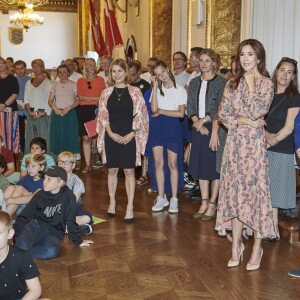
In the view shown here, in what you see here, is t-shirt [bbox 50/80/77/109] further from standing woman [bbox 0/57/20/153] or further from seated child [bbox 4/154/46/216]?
seated child [bbox 4/154/46/216]

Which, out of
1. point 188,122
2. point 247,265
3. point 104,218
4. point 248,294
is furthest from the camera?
point 188,122

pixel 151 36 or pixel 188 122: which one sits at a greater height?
pixel 151 36

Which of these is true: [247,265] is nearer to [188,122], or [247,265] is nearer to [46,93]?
[188,122]

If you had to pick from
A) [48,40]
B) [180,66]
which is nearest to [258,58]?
[180,66]

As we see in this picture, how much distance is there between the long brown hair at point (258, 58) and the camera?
3436 mm

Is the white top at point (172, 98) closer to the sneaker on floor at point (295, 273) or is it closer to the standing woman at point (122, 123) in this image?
the standing woman at point (122, 123)

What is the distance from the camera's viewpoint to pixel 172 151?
202 inches

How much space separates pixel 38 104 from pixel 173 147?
2763 millimetres

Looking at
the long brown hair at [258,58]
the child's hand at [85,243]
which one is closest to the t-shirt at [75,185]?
the child's hand at [85,243]

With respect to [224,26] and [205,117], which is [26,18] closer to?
[224,26]

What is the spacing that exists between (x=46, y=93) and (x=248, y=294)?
4702mm

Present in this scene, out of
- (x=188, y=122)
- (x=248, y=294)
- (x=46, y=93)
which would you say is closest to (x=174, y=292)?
(x=248, y=294)

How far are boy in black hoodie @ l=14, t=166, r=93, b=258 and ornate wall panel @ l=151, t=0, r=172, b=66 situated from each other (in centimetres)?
553

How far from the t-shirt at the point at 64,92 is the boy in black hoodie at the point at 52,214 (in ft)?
10.7
